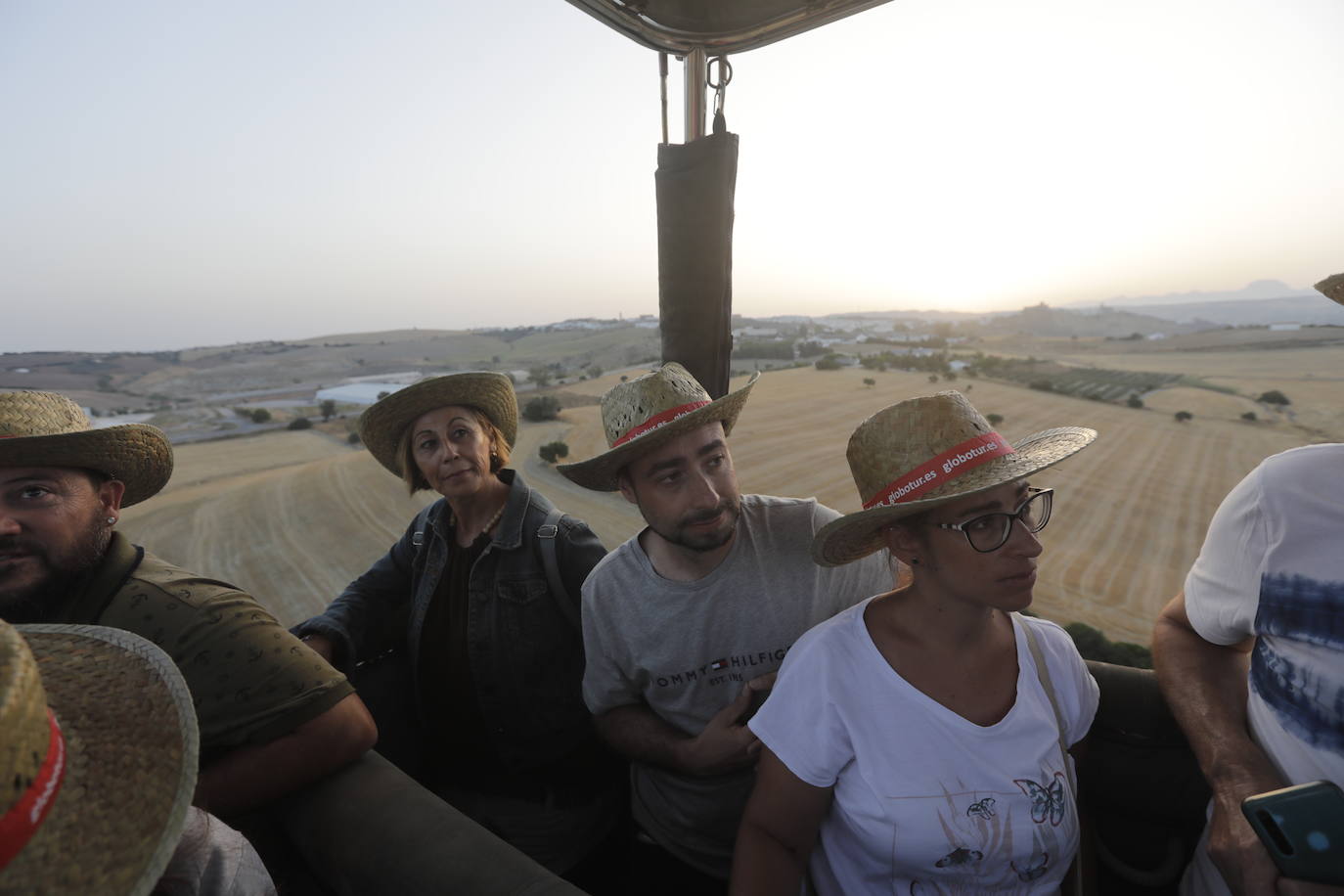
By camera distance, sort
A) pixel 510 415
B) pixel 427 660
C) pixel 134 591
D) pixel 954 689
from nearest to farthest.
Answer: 1. pixel 954 689
2. pixel 134 591
3. pixel 427 660
4. pixel 510 415

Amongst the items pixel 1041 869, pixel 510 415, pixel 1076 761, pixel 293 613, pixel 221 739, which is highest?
pixel 510 415

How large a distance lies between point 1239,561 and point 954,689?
79cm

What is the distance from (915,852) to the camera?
1.26 meters

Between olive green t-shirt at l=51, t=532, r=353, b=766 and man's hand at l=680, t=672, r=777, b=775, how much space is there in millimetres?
1012

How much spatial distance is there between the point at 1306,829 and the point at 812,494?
39.1 feet

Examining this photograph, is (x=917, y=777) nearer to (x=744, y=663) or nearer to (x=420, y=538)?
(x=744, y=663)

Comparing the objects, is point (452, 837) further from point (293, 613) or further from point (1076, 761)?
point (293, 613)

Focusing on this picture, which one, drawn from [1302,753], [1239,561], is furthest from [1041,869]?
[1239,561]

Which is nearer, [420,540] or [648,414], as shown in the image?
[648,414]

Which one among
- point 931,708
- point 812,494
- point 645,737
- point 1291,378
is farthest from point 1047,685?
point 812,494

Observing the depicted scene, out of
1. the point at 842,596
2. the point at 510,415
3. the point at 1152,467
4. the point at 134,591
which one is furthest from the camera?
the point at 1152,467

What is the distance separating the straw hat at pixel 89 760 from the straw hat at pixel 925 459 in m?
1.27

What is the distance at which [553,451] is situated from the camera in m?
15.4

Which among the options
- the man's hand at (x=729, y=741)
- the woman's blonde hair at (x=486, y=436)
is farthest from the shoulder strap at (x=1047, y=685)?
the woman's blonde hair at (x=486, y=436)
